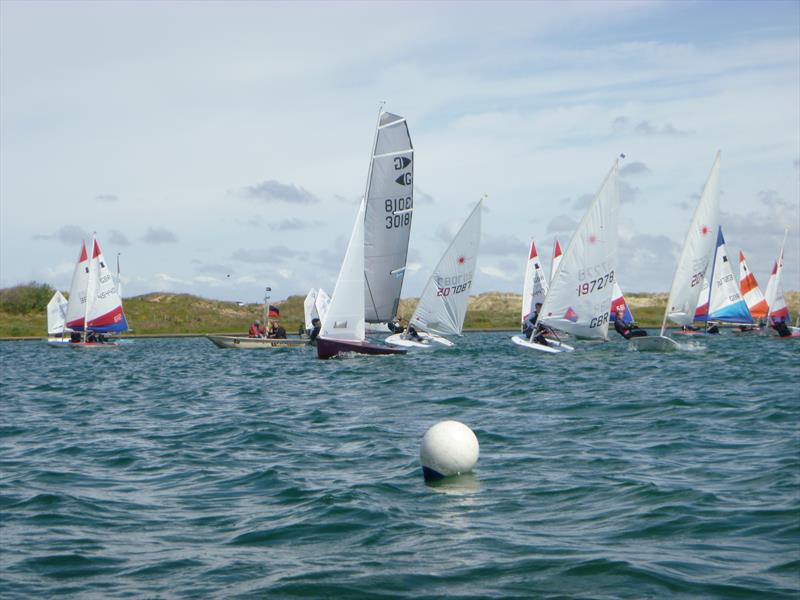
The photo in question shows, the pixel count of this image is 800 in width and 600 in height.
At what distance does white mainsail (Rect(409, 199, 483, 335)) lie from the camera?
4472 centimetres

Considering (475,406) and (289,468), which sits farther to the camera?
(475,406)

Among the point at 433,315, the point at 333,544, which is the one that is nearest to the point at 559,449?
the point at 333,544

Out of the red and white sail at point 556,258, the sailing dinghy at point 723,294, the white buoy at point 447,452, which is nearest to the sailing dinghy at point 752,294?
the sailing dinghy at point 723,294

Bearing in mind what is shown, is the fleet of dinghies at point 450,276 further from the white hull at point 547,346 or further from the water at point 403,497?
the water at point 403,497

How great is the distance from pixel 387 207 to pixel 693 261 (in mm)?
14114

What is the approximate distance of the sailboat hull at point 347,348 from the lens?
38.5 metres

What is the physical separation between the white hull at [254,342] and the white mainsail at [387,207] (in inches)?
482

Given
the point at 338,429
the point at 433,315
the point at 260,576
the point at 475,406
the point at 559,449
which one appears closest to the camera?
the point at 260,576

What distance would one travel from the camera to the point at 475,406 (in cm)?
2206

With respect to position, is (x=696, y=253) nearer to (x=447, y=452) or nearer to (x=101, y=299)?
(x=447, y=452)

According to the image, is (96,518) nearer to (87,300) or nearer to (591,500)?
(591,500)

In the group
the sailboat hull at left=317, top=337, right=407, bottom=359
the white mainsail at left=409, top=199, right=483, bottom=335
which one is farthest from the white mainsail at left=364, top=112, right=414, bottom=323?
the sailboat hull at left=317, top=337, right=407, bottom=359

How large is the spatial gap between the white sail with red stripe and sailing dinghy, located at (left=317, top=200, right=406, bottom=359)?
65.8 feet

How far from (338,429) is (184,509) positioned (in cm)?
691
